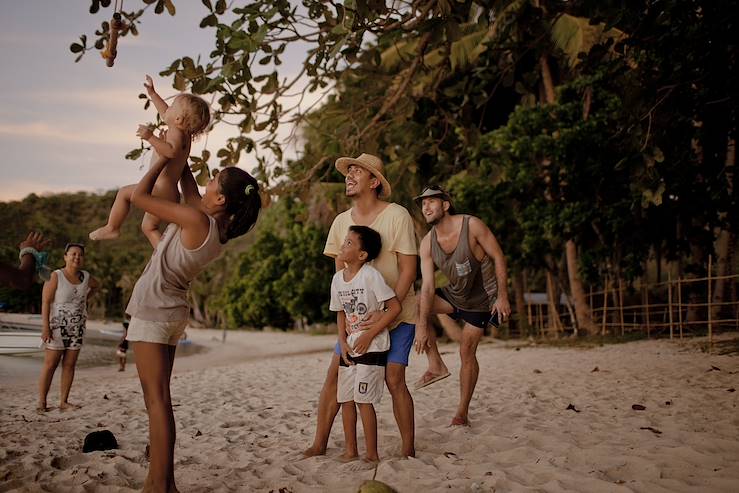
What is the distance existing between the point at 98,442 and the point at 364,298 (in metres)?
2.18

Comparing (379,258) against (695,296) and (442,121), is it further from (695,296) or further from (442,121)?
(695,296)

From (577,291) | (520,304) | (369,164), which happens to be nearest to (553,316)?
(520,304)

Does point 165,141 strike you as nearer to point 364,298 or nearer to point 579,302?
point 364,298

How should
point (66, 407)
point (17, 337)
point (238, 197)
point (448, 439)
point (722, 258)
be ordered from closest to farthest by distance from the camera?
point (238, 197), point (448, 439), point (66, 407), point (17, 337), point (722, 258)

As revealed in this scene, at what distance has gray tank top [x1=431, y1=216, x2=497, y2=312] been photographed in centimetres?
518

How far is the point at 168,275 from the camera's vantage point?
3.17 metres

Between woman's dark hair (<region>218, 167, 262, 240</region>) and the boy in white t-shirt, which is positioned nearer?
woman's dark hair (<region>218, 167, 262, 240</region>)

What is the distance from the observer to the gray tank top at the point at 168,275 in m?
3.13

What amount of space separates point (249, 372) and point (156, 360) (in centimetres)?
935

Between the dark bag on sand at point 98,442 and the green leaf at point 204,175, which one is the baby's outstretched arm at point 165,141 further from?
the dark bag on sand at point 98,442

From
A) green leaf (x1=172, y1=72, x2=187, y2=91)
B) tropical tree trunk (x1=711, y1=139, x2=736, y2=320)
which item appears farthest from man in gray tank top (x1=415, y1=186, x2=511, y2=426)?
tropical tree trunk (x1=711, y1=139, x2=736, y2=320)

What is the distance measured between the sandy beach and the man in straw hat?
0.28m

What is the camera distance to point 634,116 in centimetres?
634

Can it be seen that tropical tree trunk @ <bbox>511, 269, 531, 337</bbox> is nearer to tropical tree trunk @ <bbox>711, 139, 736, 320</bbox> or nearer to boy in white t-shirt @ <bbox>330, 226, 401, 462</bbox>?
tropical tree trunk @ <bbox>711, 139, 736, 320</bbox>
